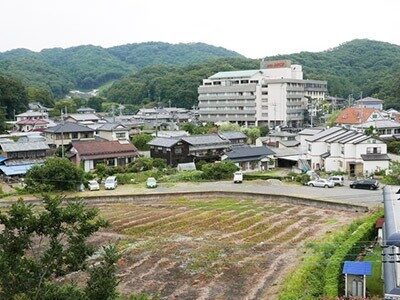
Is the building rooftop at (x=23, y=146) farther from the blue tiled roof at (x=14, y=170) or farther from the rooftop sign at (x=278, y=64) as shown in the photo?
the rooftop sign at (x=278, y=64)

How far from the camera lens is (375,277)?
14.8 m

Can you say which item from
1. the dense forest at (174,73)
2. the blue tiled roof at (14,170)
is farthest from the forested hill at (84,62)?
the blue tiled roof at (14,170)

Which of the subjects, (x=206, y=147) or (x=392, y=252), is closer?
(x=392, y=252)

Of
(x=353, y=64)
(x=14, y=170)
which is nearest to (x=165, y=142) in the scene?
(x=14, y=170)

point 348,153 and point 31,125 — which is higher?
point 31,125

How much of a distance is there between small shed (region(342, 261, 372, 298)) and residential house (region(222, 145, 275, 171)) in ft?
Result: 80.4

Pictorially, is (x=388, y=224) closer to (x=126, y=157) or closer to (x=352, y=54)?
(x=126, y=157)

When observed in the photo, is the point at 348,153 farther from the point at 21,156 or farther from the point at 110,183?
the point at 21,156

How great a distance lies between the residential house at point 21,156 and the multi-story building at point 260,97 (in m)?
36.2

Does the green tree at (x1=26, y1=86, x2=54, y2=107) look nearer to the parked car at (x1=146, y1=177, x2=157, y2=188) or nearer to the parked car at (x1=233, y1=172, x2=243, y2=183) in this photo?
the parked car at (x1=146, y1=177, x2=157, y2=188)

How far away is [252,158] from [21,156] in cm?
1831

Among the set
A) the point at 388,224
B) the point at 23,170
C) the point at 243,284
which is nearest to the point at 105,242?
the point at 243,284

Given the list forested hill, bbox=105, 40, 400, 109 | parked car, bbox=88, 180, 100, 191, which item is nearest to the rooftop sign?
forested hill, bbox=105, 40, 400, 109

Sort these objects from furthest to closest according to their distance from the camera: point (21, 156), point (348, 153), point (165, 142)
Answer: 1. point (165, 142)
2. point (21, 156)
3. point (348, 153)
